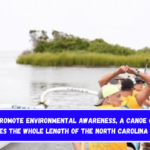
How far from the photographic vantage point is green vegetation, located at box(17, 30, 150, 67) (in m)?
47.7

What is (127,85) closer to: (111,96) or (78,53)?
(111,96)

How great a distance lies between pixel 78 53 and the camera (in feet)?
187

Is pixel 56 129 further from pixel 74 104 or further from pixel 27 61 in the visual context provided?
A: pixel 27 61

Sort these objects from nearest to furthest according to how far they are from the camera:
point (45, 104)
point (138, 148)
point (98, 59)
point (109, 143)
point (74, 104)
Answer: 1. point (109, 143)
2. point (138, 148)
3. point (45, 104)
4. point (74, 104)
5. point (98, 59)

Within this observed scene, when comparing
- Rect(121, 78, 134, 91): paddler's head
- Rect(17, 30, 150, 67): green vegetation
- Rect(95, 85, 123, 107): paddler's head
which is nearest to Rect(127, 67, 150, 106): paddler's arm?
Rect(121, 78, 134, 91): paddler's head

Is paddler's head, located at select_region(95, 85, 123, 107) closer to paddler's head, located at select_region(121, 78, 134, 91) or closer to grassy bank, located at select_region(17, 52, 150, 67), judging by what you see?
paddler's head, located at select_region(121, 78, 134, 91)

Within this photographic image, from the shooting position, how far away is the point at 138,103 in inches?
258

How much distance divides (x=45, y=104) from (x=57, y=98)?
9.91 metres

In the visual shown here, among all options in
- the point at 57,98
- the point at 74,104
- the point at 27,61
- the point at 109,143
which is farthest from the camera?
the point at 27,61

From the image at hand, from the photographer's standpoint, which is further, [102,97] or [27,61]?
[27,61]

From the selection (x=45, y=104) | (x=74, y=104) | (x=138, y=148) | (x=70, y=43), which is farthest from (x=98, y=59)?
(x=138, y=148)

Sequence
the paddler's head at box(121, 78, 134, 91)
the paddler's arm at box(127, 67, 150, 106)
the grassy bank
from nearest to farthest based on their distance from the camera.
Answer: the paddler's arm at box(127, 67, 150, 106) → the paddler's head at box(121, 78, 134, 91) → the grassy bank

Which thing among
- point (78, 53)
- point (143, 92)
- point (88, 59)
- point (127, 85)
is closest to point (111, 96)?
point (143, 92)

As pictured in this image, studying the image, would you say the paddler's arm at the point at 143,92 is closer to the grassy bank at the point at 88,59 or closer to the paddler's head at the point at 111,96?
the paddler's head at the point at 111,96
